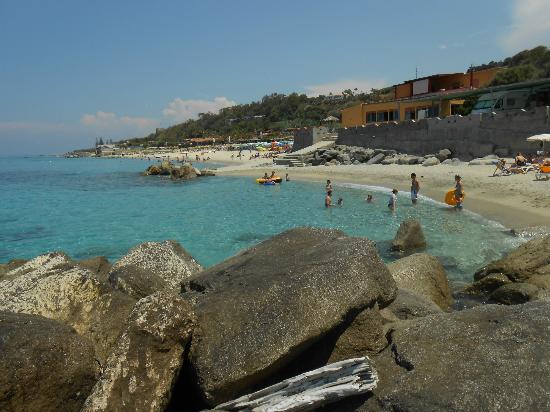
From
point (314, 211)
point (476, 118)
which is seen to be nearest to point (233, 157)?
point (476, 118)

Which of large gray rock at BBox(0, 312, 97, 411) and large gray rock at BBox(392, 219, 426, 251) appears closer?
large gray rock at BBox(0, 312, 97, 411)

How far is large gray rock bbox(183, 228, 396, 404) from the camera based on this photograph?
364cm

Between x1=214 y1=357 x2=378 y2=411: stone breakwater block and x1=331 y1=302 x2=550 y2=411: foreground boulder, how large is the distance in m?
0.13

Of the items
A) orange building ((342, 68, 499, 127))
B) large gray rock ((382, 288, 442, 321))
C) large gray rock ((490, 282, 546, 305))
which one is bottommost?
large gray rock ((490, 282, 546, 305))

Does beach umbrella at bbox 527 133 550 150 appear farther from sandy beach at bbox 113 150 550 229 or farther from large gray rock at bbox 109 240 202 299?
large gray rock at bbox 109 240 202 299

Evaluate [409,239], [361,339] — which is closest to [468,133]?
[409,239]

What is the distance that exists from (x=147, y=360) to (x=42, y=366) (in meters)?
0.79

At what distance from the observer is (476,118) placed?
103 ft

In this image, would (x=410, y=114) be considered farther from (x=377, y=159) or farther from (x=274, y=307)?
(x=274, y=307)

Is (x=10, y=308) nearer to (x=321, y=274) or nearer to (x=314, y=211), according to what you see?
(x=321, y=274)

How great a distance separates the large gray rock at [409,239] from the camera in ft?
45.3

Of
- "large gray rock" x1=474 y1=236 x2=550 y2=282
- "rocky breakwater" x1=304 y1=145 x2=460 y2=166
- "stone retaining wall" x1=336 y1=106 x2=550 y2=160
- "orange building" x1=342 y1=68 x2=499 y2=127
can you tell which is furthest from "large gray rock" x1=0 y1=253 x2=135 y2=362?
"orange building" x1=342 y1=68 x2=499 y2=127

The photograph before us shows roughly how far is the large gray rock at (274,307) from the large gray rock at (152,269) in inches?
39.0

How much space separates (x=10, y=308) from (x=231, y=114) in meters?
174
